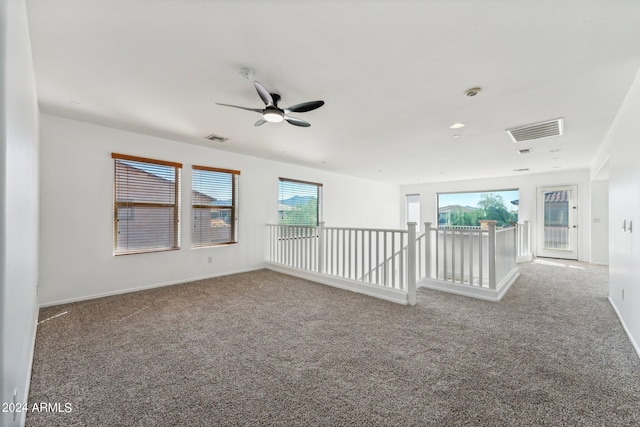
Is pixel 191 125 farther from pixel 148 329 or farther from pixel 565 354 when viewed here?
pixel 565 354

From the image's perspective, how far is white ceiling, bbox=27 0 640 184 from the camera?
1.62 meters

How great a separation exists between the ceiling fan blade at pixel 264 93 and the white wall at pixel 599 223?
7936mm

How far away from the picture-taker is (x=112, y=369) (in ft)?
6.59

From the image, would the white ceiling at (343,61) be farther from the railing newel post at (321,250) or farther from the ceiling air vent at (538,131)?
the railing newel post at (321,250)

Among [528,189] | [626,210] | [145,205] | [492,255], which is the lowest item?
[492,255]

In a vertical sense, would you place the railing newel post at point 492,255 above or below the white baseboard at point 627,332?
above

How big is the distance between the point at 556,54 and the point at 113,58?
346 cm

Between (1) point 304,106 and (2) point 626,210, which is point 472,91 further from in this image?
(2) point 626,210

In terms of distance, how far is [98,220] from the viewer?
12.1ft

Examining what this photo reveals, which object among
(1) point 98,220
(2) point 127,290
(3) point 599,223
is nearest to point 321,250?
(2) point 127,290

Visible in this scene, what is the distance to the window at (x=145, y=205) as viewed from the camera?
387 cm

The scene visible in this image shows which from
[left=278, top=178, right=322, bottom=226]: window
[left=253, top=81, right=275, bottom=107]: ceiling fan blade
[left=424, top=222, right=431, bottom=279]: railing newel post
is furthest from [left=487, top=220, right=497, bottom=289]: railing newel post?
[left=253, top=81, right=275, bottom=107]: ceiling fan blade

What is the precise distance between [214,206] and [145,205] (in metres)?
1.10

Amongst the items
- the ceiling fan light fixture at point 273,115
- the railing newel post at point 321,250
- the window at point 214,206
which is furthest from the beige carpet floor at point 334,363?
the ceiling fan light fixture at point 273,115
